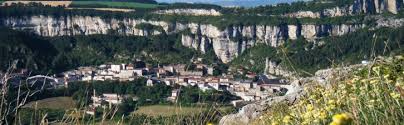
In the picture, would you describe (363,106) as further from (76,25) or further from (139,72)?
(76,25)

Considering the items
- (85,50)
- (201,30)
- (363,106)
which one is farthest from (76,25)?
(363,106)

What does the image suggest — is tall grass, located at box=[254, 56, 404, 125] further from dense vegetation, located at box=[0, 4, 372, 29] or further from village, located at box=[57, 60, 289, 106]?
dense vegetation, located at box=[0, 4, 372, 29]

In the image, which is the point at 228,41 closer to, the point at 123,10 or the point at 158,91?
the point at 123,10

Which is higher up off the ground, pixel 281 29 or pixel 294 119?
pixel 294 119

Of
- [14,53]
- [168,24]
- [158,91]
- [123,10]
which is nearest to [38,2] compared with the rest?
[123,10]

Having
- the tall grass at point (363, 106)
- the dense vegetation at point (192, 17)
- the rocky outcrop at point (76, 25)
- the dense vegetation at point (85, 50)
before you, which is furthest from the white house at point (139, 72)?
the tall grass at point (363, 106)

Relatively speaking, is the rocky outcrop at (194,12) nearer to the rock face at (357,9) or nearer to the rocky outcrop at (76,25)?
the rocky outcrop at (76,25)

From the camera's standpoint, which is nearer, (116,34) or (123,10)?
(116,34)

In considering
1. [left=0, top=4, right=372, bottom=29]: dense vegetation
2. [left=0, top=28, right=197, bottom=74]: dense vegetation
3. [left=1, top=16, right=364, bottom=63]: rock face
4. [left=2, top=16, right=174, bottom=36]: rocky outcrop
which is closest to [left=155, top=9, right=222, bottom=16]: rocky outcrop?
[left=0, top=4, right=372, bottom=29]: dense vegetation

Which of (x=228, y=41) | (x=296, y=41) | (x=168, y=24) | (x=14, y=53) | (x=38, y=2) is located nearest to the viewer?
(x=14, y=53)
